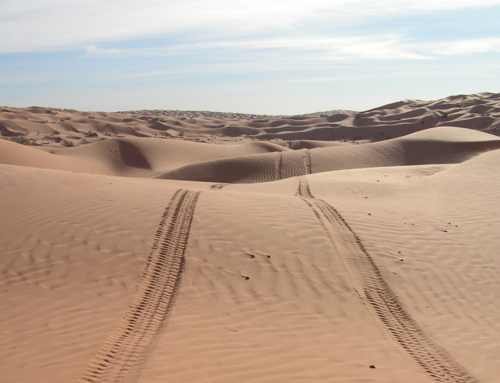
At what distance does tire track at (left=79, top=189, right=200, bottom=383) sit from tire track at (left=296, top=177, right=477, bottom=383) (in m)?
2.50

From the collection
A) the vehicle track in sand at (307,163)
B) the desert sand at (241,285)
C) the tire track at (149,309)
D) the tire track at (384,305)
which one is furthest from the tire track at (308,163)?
the tire track at (149,309)

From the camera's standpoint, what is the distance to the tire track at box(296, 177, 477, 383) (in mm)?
3998

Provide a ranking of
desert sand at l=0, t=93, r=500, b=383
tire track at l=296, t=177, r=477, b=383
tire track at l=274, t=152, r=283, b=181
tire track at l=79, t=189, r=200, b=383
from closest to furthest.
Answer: tire track at l=79, t=189, r=200, b=383 < desert sand at l=0, t=93, r=500, b=383 < tire track at l=296, t=177, r=477, b=383 < tire track at l=274, t=152, r=283, b=181

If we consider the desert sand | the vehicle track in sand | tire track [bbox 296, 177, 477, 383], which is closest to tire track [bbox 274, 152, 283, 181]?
the vehicle track in sand

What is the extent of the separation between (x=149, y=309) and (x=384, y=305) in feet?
9.68

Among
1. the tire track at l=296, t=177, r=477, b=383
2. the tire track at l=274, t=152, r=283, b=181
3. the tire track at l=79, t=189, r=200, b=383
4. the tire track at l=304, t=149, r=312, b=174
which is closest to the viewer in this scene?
the tire track at l=79, t=189, r=200, b=383

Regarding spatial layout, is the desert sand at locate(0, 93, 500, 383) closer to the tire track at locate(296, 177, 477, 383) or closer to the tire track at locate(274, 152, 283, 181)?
the tire track at locate(296, 177, 477, 383)

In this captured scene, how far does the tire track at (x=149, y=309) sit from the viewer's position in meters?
3.67

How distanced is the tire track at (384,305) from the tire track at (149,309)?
2503 millimetres

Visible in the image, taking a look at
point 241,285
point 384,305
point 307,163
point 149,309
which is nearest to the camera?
point 149,309

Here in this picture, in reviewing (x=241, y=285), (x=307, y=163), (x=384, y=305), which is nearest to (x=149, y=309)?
(x=241, y=285)

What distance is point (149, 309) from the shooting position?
4.87 m

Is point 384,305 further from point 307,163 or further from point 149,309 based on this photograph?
point 307,163

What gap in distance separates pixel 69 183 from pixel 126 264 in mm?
4233
